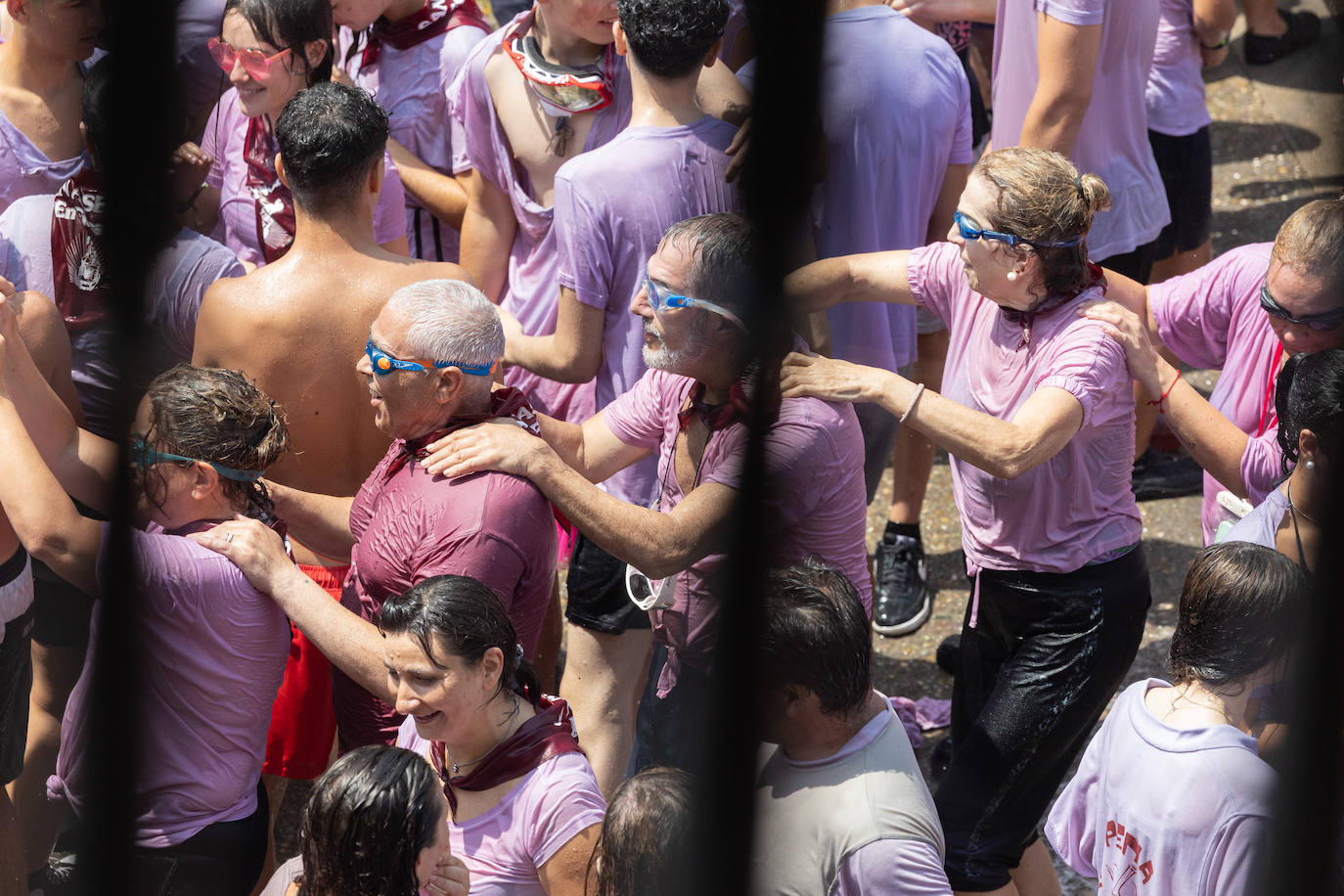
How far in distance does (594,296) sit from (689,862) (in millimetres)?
1351

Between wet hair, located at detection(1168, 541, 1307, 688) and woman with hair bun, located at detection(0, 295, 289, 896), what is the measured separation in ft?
4.63


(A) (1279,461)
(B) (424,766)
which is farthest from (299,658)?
(A) (1279,461)

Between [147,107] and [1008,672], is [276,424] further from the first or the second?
[1008,672]

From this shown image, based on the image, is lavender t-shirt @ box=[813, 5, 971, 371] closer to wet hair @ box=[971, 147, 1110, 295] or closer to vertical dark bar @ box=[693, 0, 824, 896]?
vertical dark bar @ box=[693, 0, 824, 896]

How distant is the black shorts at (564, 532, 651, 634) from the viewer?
2857 millimetres

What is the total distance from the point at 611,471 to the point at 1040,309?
0.84 meters

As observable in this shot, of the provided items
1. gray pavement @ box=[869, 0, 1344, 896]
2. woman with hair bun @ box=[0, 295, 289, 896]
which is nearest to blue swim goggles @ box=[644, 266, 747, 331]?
woman with hair bun @ box=[0, 295, 289, 896]

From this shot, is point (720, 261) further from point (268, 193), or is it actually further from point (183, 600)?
point (268, 193)

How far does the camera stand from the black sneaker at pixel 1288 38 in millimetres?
5848

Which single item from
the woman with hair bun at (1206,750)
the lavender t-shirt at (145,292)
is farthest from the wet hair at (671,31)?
the woman with hair bun at (1206,750)

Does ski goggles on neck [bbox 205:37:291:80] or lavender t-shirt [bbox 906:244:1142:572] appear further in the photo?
ski goggles on neck [bbox 205:37:291:80]

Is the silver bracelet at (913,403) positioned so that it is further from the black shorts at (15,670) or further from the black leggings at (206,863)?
the black shorts at (15,670)

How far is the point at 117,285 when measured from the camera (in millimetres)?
2789

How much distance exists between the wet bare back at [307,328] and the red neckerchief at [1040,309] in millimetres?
1061
